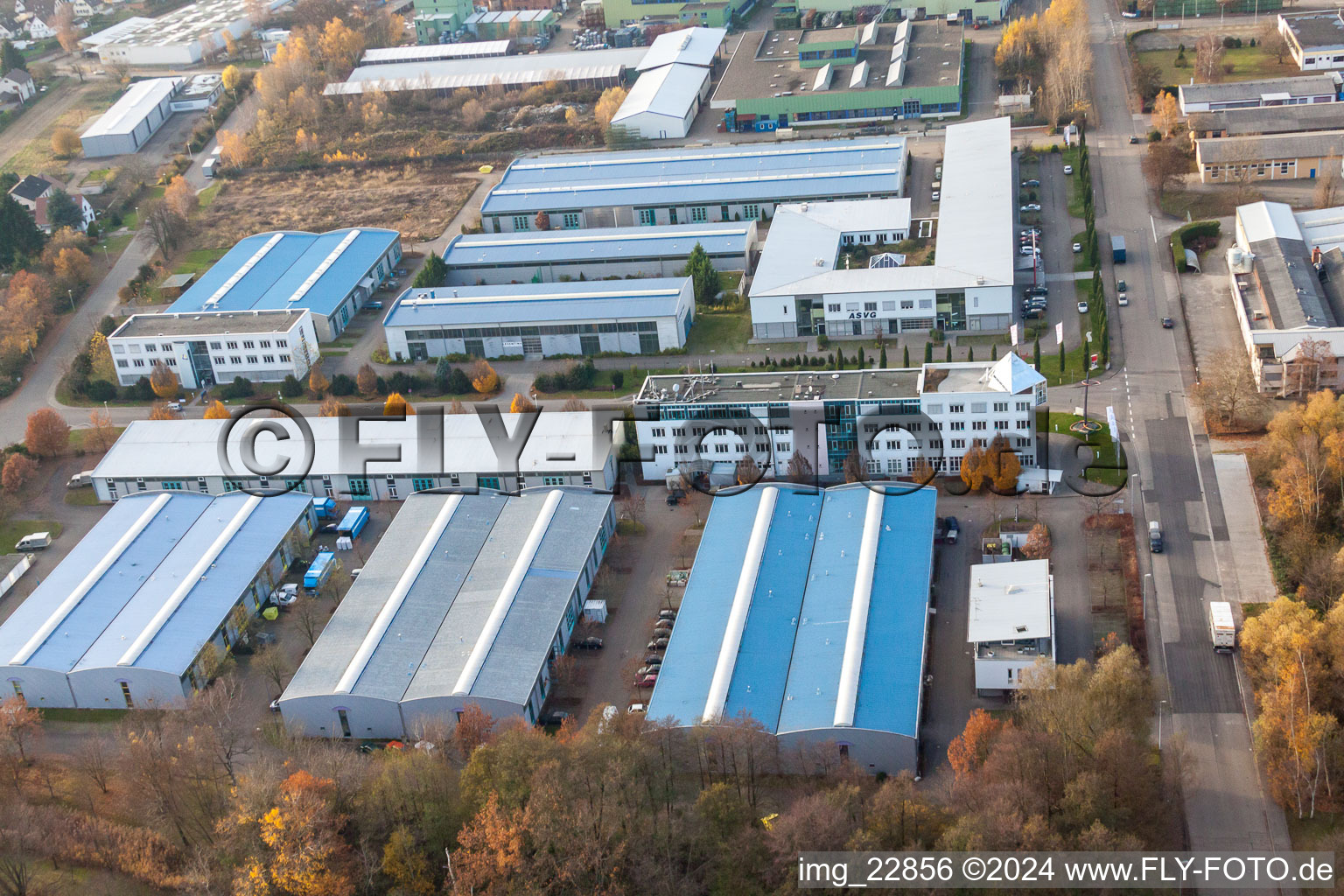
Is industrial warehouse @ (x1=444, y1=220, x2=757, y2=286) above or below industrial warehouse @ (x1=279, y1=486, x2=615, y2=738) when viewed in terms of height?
below

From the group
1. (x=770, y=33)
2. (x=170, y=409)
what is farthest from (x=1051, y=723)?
(x=770, y=33)

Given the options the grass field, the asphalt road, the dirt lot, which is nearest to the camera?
the asphalt road

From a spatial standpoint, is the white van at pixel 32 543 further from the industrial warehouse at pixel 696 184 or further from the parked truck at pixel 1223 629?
the parked truck at pixel 1223 629

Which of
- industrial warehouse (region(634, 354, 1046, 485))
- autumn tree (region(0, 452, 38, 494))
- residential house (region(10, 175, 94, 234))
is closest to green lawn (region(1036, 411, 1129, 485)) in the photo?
industrial warehouse (region(634, 354, 1046, 485))

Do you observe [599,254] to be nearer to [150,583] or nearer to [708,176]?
[708,176]

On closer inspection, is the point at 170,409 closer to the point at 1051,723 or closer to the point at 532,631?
the point at 532,631

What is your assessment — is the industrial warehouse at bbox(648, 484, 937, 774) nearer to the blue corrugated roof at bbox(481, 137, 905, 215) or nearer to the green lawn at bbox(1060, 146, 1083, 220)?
the green lawn at bbox(1060, 146, 1083, 220)

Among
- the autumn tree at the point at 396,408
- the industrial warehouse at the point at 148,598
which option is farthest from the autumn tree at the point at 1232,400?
the industrial warehouse at the point at 148,598
